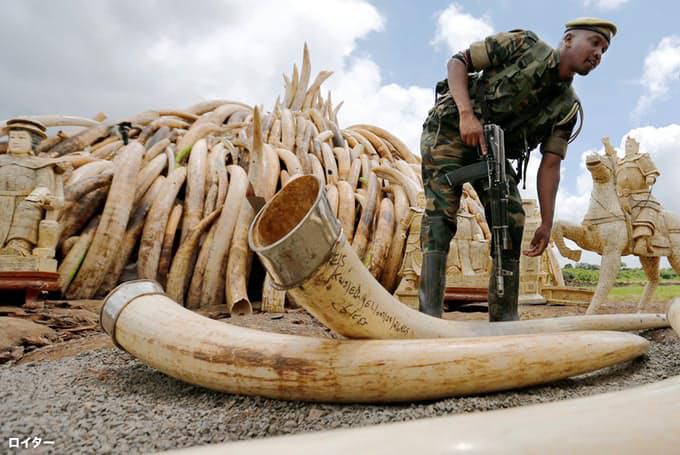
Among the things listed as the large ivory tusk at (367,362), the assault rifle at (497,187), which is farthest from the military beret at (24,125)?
the assault rifle at (497,187)

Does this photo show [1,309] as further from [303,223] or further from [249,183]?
[303,223]

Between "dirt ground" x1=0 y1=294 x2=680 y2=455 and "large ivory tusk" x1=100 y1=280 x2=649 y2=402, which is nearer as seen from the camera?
"dirt ground" x1=0 y1=294 x2=680 y2=455

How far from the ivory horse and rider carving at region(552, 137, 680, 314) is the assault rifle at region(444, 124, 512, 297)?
2.41 m

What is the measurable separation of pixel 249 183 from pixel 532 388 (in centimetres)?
420

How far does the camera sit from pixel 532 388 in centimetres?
155

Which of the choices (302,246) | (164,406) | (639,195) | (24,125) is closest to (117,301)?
(164,406)

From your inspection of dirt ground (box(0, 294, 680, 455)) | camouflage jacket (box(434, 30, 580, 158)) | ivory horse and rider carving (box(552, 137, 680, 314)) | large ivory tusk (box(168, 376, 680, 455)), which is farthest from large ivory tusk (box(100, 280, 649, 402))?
ivory horse and rider carving (box(552, 137, 680, 314))

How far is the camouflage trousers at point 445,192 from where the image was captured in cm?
238

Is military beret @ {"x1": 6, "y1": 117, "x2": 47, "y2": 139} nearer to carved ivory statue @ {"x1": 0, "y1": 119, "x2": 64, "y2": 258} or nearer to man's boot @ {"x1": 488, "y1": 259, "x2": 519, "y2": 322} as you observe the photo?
carved ivory statue @ {"x1": 0, "y1": 119, "x2": 64, "y2": 258}

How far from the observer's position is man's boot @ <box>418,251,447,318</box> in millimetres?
2285

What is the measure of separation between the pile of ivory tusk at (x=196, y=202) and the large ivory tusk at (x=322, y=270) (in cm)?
216

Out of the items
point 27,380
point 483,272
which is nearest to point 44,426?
point 27,380

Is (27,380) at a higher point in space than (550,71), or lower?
lower

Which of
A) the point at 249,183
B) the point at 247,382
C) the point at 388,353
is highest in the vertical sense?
the point at 249,183
